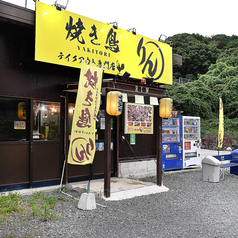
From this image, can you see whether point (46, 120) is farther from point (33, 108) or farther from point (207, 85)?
point (207, 85)

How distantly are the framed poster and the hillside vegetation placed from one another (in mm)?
14153

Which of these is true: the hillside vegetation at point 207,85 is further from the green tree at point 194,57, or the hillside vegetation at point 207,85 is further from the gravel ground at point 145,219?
the gravel ground at point 145,219

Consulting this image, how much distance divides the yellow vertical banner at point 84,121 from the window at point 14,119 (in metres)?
2.21

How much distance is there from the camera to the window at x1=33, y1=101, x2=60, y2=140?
7300mm

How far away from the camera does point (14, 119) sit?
22.6ft

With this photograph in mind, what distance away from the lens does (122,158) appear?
9406 millimetres

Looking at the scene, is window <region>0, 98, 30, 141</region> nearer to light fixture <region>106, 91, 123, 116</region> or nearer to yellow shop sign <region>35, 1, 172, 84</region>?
yellow shop sign <region>35, 1, 172, 84</region>

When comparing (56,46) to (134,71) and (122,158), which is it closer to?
(134,71)

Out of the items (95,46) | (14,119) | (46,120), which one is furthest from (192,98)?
(14,119)

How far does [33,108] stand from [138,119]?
10.5 ft

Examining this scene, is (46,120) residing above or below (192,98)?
below

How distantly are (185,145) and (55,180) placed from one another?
6.06 metres

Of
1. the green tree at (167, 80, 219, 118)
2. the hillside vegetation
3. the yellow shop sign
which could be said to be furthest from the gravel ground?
the hillside vegetation

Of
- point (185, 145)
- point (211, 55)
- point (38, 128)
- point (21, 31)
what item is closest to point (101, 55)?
point (21, 31)
